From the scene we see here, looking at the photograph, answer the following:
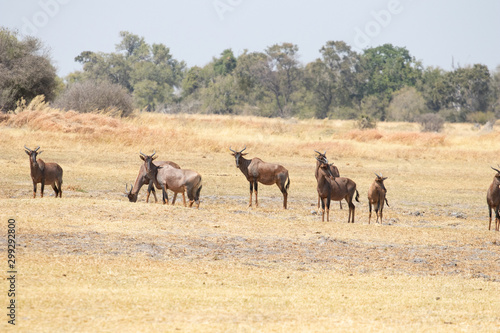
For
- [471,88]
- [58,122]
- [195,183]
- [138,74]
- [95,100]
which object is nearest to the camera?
[195,183]

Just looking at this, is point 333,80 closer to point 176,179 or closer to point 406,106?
point 406,106

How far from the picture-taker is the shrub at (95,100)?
46.6 meters

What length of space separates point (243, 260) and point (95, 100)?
122 feet

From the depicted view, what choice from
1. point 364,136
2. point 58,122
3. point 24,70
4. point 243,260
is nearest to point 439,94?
point 364,136

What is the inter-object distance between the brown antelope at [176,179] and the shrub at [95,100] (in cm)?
2841

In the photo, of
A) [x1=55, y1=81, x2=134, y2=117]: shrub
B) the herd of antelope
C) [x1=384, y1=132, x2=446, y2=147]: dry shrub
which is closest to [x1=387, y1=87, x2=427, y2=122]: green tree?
[x1=384, y1=132, x2=446, y2=147]: dry shrub

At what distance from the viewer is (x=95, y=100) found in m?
47.5

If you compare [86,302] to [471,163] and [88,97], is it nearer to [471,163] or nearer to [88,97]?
[471,163]

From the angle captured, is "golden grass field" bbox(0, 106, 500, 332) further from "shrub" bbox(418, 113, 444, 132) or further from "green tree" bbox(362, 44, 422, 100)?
"green tree" bbox(362, 44, 422, 100)

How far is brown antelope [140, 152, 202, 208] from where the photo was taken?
686 inches

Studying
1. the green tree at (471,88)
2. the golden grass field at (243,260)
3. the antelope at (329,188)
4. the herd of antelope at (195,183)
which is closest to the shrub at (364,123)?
the golden grass field at (243,260)

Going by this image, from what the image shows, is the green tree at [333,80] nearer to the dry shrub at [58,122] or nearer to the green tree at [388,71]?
the green tree at [388,71]

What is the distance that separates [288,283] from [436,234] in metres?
6.02

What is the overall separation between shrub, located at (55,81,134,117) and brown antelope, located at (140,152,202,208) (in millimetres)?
28406
